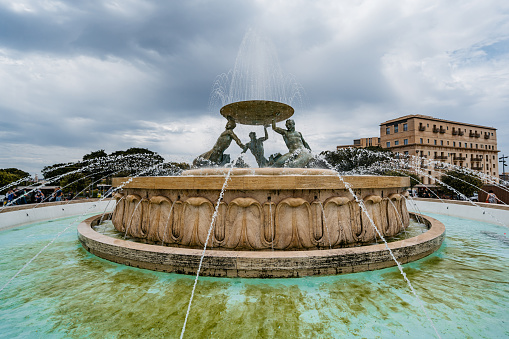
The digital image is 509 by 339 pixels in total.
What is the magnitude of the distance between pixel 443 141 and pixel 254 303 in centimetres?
7943

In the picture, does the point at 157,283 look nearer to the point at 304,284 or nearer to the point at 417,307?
the point at 304,284

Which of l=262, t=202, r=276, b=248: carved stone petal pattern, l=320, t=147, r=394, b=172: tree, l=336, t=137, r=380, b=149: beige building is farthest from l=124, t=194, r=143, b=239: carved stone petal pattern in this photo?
l=336, t=137, r=380, b=149: beige building

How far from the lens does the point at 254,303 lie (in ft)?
11.5

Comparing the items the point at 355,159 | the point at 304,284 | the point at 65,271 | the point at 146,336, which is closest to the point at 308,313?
the point at 304,284

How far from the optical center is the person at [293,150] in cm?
882

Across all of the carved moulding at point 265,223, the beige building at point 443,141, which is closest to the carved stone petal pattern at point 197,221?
the carved moulding at point 265,223

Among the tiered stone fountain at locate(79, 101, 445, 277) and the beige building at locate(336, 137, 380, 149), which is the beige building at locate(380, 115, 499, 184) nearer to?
the beige building at locate(336, 137, 380, 149)

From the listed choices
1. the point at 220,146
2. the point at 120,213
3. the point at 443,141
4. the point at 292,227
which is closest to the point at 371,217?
the point at 292,227

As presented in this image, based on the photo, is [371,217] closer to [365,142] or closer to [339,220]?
[339,220]

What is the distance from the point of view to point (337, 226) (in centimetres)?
530

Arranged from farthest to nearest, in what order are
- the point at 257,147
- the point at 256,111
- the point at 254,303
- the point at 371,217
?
the point at 257,147 < the point at 256,111 < the point at 371,217 < the point at 254,303

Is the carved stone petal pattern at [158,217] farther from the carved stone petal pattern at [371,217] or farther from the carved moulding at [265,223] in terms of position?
the carved stone petal pattern at [371,217]

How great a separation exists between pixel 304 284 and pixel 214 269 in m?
1.49

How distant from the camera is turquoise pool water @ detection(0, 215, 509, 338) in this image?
115 inches
